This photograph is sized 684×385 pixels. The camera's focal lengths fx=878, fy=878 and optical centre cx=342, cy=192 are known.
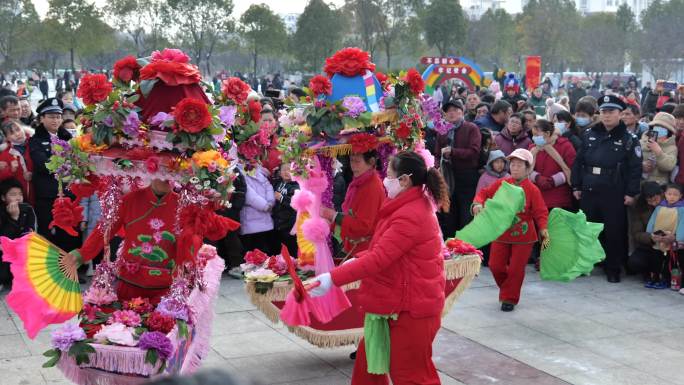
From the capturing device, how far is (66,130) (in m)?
9.50

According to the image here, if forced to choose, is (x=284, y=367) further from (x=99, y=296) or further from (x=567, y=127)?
(x=567, y=127)

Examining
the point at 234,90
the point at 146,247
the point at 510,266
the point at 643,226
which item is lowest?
the point at 510,266

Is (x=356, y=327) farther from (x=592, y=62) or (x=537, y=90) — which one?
(x=592, y=62)

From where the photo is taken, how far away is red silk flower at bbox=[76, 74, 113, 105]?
205 inches

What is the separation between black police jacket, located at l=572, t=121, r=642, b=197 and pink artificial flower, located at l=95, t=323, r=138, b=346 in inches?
255

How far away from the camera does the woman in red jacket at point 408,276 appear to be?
5.19 m

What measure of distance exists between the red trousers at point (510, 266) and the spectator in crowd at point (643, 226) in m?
2.00

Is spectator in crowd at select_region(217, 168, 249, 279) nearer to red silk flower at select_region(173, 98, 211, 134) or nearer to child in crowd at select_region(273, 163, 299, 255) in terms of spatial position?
child in crowd at select_region(273, 163, 299, 255)

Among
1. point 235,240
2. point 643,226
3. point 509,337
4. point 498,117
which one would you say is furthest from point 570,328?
point 498,117

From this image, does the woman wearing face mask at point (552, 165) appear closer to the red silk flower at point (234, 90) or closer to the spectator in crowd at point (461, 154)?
the spectator in crowd at point (461, 154)

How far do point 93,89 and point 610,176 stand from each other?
6.47 meters

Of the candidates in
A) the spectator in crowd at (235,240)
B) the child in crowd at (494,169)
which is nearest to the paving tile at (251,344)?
the spectator in crowd at (235,240)

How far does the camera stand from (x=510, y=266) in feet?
27.9

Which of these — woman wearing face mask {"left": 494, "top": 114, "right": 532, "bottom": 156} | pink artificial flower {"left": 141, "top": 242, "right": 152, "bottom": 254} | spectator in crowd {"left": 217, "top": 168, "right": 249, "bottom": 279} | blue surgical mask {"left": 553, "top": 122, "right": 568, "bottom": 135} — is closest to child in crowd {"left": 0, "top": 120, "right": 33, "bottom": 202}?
spectator in crowd {"left": 217, "top": 168, "right": 249, "bottom": 279}
